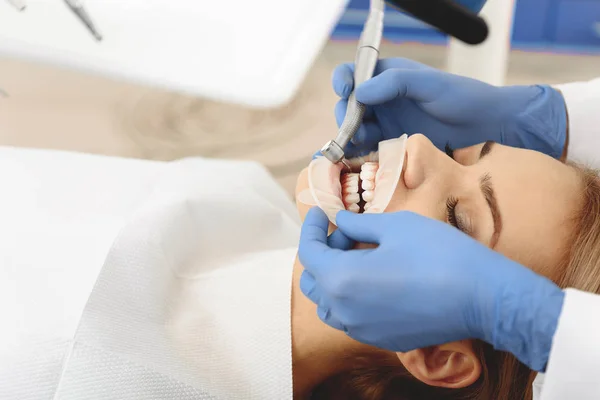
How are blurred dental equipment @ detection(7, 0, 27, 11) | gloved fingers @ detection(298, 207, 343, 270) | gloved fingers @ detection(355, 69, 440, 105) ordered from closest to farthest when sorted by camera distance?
1. gloved fingers @ detection(298, 207, 343, 270)
2. gloved fingers @ detection(355, 69, 440, 105)
3. blurred dental equipment @ detection(7, 0, 27, 11)

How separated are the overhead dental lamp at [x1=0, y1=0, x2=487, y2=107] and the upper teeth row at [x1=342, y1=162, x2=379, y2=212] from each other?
0.23m

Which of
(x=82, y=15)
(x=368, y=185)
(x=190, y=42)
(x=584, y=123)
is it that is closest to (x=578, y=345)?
(x=368, y=185)

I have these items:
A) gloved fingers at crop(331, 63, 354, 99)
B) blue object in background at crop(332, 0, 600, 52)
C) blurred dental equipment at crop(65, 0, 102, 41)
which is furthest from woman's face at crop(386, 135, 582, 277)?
blue object in background at crop(332, 0, 600, 52)

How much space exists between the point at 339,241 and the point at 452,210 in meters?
0.19

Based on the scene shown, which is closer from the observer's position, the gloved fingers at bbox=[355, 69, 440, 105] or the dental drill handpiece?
the dental drill handpiece

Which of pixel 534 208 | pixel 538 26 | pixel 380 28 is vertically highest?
pixel 380 28

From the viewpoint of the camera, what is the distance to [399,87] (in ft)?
3.70

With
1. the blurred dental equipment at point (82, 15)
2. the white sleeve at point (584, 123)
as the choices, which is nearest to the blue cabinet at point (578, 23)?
the white sleeve at point (584, 123)

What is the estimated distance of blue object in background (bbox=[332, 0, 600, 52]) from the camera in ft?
8.87

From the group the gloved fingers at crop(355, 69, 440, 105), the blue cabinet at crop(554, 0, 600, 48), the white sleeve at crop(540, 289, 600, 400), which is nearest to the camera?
the white sleeve at crop(540, 289, 600, 400)

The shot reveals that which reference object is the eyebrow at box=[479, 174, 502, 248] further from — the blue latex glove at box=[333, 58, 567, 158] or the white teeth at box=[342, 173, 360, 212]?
the blue latex glove at box=[333, 58, 567, 158]

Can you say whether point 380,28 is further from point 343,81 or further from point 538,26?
point 538,26

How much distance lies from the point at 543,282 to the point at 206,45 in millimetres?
843

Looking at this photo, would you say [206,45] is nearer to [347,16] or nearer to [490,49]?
[490,49]
